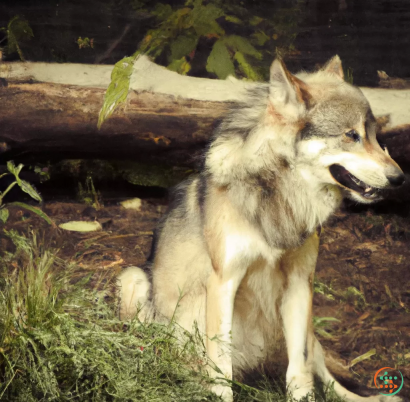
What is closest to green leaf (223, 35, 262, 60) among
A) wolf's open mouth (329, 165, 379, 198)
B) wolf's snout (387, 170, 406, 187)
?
wolf's open mouth (329, 165, 379, 198)

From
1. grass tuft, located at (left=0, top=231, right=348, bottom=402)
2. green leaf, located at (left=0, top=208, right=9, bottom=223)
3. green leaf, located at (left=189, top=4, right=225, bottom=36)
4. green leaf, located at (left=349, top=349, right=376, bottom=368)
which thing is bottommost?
green leaf, located at (left=349, top=349, right=376, bottom=368)

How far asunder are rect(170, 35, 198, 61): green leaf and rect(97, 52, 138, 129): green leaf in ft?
0.90

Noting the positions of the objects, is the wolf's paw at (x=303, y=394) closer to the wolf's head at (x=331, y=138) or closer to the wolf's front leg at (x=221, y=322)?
the wolf's front leg at (x=221, y=322)

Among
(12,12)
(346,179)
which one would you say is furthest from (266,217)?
(12,12)

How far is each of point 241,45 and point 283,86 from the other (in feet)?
2.93

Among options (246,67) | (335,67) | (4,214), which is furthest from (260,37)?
(4,214)

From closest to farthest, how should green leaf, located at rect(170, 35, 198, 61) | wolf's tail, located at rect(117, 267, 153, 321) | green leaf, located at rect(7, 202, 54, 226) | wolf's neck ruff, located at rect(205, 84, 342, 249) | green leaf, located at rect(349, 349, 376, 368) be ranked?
wolf's neck ruff, located at rect(205, 84, 342, 249)
green leaf, located at rect(349, 349, 376, 368)
wolf's tail, located at rect(117, 267, 153, 321)
green leaf, located at rect(170, 35, 198, 61)
green leaf, located at rect(7, 202, 54, 226)

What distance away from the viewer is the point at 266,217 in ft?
10.9

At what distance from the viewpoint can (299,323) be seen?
3.51 metres

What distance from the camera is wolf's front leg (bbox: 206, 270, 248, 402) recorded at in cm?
333

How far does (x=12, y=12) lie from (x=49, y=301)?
2036 millimetres

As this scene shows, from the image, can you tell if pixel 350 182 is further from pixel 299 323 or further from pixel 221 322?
pixel 221 322

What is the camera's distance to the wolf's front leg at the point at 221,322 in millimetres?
3332

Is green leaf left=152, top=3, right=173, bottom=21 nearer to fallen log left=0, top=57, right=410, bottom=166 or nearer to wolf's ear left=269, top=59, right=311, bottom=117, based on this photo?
fallen log left=0, top=57, right=410, bottom=166
